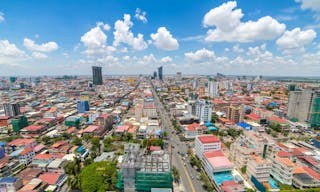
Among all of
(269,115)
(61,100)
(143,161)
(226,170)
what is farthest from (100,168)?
(61,100)

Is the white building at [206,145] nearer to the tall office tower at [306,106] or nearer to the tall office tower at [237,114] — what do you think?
the tall office tower at [237,114]

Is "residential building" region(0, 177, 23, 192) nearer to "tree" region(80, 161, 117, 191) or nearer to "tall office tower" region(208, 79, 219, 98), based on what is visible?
"tree" region(80, 161, 117, 191)

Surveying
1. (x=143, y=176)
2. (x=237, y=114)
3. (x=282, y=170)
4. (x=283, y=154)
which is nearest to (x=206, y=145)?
Answer: (x=282, y=170)

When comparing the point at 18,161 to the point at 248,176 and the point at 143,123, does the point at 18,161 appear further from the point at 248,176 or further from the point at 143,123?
the point at 248,176

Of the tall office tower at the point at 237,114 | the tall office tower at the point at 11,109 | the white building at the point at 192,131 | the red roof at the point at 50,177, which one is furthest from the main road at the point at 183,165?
the tall office tower at the point at 11,109

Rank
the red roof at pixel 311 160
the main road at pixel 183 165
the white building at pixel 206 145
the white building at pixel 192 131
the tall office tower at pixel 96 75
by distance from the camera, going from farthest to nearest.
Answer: the tall office tower at pixel 96 75 → the white building at pixel 192 131 → the white building at pixel 206 145 → the red roof at pixel 311 160 → the main road at pixel 183 165

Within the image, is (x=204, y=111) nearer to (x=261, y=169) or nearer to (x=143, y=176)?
(x=261, y=169)
